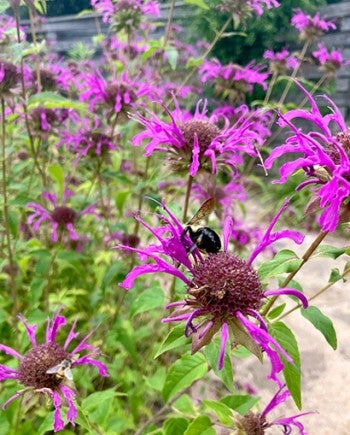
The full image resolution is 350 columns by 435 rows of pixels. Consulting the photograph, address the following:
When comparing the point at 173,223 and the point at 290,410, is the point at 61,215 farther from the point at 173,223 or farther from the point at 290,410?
the point at 290,410

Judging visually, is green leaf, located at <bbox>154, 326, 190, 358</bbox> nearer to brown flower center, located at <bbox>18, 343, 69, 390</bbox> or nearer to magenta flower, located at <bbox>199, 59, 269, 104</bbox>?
brown flower center, located at <bbox>18, 343, 69, 390</bbox>

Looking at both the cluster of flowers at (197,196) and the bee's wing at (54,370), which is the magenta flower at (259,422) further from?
the bee's wing at (54,370)

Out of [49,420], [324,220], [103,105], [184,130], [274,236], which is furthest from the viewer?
[103,105]

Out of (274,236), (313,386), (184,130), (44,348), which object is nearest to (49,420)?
(44,348)

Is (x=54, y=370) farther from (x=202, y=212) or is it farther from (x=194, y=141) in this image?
(x=194, y=141)

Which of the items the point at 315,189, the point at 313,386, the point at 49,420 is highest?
the point at 315,189
